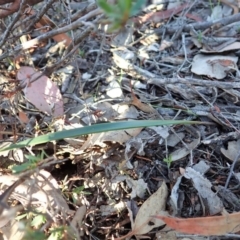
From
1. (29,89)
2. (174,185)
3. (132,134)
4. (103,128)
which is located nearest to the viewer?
(103,128)

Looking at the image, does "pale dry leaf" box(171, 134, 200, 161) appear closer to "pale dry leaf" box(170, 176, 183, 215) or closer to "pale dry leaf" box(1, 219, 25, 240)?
"pale dry leaf" box(170, 176, 183, 215)

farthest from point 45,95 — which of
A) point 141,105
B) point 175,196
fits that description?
point 175,196

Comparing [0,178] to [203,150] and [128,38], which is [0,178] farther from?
[128,38]

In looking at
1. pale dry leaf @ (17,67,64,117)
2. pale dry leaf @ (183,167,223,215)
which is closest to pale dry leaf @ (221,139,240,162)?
A: pale dry leaf @ (183,167,223,215)

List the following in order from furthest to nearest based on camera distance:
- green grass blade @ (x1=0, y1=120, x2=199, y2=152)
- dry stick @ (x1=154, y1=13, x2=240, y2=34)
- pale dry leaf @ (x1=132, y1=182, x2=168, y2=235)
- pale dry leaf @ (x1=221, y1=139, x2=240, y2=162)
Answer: dry stick @ (x1=154, y1=13, x2=240, y2=34)
pale dry leaf @ (x1=221, y1=139, x2=240, y2=162)
pale dry leaf @ (x1=132, y1=182, x2=168, y2=235)
green grass blade @ (x1=0, y1=120, x2=199, y2=152)

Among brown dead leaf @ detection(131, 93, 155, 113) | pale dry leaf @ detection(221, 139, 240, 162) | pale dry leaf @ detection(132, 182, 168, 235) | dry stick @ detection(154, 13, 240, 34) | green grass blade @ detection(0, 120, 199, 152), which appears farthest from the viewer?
dry stick @ detection(154, 13, 240, 34)

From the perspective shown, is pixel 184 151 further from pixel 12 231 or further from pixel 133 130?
pixel 12 231

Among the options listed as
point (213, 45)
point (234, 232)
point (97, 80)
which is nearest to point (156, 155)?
point (234, 232)

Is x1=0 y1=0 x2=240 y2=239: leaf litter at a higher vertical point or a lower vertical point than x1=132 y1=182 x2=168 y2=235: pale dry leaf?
higher
